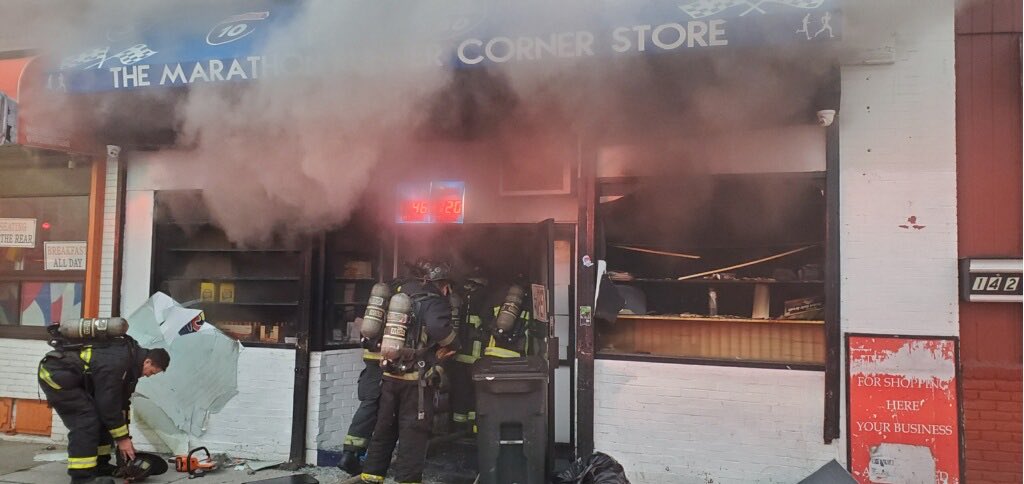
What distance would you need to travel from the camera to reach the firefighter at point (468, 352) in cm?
564

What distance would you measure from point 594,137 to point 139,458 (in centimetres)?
433

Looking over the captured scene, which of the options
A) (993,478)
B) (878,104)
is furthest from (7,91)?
(993,478)

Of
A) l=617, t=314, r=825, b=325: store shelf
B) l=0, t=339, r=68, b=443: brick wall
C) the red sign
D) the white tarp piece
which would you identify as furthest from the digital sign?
l=0, t=339, r=68, b=443: brick wall

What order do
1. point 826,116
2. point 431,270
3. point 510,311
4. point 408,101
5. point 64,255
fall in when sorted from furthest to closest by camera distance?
1. point 64,255
2. point 510,311
3. point 431,270
4. point 408,101
5. point 826,116

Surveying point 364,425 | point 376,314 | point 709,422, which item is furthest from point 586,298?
point 364,425

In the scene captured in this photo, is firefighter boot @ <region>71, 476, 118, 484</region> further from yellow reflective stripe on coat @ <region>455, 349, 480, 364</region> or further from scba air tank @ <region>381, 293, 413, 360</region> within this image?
yellow reflective stripe on coat @ <region>455, 349, 480, 364</region>

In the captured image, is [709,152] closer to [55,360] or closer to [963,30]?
[963,30]

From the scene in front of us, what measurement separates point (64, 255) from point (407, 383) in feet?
13.2

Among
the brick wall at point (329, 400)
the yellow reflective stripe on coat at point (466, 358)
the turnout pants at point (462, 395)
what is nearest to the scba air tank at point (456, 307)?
the yellow reflective stripe on coat at point (466, 358)

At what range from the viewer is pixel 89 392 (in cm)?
441

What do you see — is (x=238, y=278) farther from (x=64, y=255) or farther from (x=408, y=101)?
(x=408, y=101)

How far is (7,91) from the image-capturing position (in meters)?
5.27

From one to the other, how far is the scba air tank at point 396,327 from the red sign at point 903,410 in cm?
311

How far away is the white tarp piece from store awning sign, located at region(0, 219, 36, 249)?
1.80 metres
